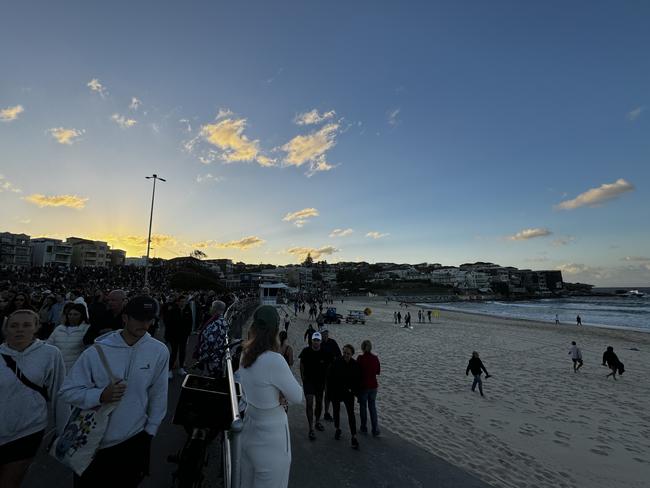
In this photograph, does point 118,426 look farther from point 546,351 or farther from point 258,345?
point 546,351

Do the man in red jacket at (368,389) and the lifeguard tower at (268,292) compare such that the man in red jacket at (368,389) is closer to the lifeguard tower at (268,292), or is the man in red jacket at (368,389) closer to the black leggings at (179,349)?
the black leggings at (179,349)

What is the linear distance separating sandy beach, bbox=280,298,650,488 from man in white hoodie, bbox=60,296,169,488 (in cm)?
533

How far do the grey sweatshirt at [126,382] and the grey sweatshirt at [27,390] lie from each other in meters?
0.76

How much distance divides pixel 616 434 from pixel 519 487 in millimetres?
4731

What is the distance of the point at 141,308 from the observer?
224 cm

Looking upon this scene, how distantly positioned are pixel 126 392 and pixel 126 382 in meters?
0.07

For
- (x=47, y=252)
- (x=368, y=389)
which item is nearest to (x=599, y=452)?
(x=368, y=389)

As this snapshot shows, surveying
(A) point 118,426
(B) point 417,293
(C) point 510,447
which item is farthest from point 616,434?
(B) point 417,293

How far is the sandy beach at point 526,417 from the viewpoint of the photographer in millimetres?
5840

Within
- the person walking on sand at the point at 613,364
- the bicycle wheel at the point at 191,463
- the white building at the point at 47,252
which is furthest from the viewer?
the white building at the point at 47,252

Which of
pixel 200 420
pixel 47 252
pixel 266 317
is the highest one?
pixel 47 252

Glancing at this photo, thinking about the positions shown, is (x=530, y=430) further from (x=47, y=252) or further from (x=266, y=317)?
(x=47, y=252)

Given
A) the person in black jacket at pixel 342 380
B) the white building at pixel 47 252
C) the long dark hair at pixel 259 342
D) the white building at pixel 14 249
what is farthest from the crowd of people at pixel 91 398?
the white building at pixel 47 252

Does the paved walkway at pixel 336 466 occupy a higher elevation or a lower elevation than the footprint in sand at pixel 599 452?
higher
